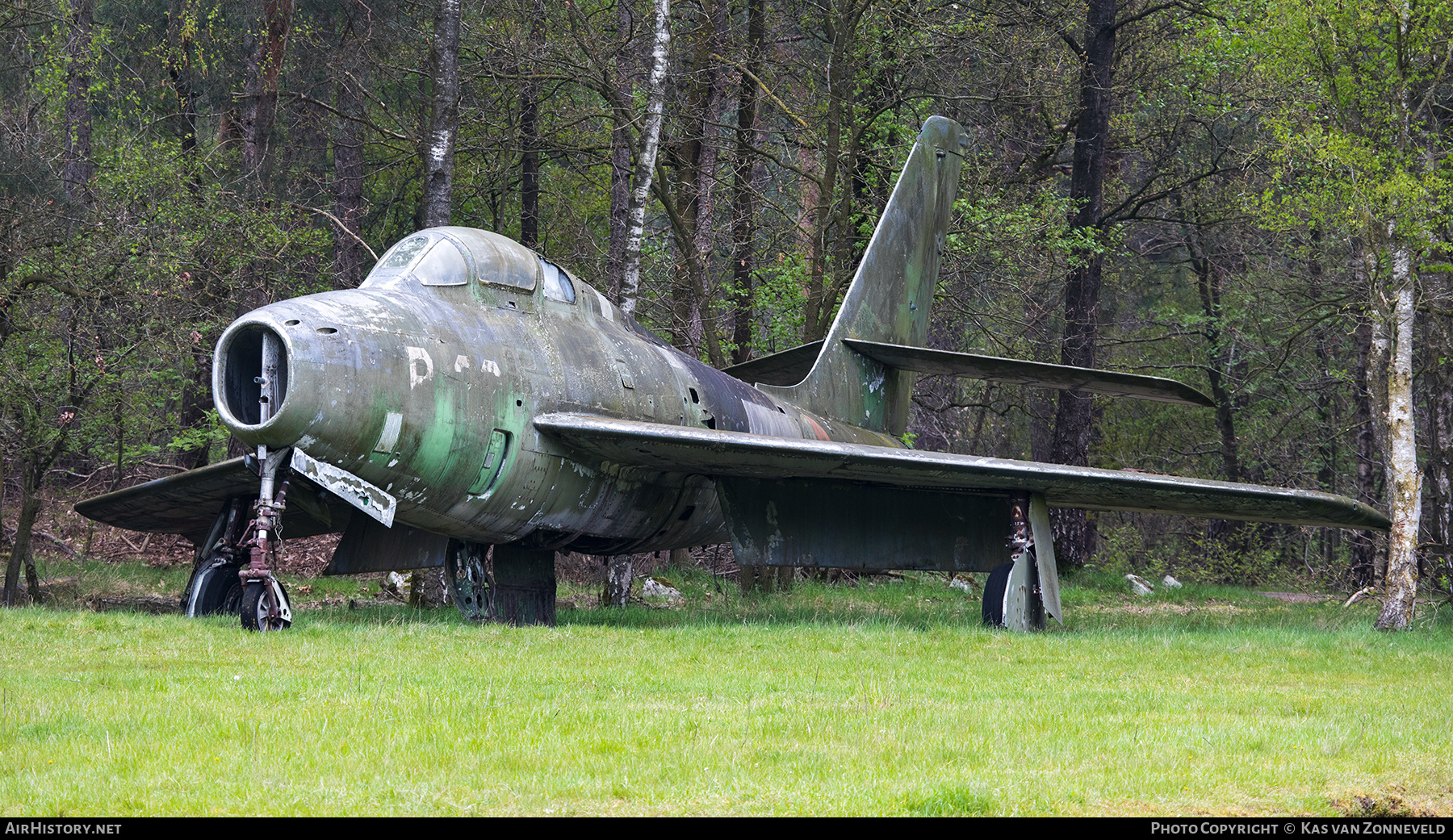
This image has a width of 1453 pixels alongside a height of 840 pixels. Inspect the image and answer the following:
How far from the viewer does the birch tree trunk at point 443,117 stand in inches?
611

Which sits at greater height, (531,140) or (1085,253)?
(531,140)

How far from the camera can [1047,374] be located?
46.8 ft

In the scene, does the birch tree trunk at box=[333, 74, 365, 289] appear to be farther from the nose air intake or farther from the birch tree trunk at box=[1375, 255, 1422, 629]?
the birch tree trunk at box=[1375, 255, 1422, 629]

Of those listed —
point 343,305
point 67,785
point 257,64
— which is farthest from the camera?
point 257,64

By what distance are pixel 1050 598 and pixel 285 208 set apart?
13.3m

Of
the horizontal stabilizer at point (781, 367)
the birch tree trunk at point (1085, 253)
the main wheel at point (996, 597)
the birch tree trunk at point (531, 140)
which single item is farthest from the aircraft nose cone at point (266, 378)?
the birch tree trunk at point (1085, 253)

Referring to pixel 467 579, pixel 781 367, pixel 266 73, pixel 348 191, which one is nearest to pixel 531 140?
pixel 348 191

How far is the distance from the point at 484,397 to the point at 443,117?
651 centimetres

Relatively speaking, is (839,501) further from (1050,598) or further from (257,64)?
(257,64)

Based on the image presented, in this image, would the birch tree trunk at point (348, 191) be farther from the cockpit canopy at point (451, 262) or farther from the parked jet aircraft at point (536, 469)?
the cockpit canopy at point (451, 262)

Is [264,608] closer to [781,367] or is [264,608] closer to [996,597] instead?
[996,597]

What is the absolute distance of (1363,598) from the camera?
21234mm

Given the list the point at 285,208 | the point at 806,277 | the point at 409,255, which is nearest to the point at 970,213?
the point at 806,277

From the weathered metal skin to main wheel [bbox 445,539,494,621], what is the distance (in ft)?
1.66
